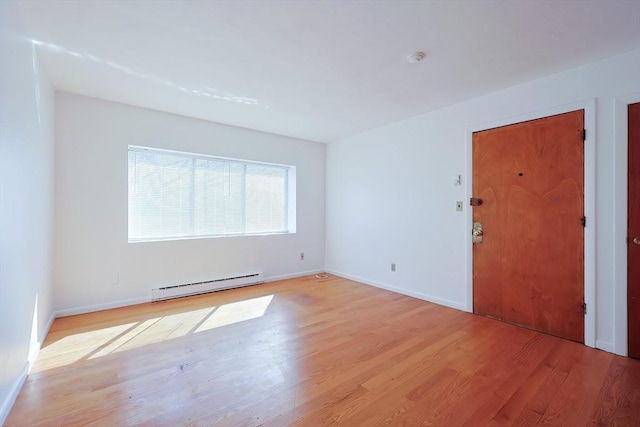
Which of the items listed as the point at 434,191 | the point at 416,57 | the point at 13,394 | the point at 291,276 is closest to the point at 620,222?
the point at 434,191

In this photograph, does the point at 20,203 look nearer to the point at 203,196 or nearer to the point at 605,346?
the point at 203,196

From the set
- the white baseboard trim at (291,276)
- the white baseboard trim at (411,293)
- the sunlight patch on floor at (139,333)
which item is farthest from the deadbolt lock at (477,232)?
→ the white baseboard trim at (291,276)

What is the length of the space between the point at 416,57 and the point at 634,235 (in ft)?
7.47

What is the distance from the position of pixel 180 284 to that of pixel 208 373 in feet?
6.77

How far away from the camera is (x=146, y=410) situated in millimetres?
1620

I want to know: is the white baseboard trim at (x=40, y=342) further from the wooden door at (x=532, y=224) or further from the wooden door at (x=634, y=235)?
the wooden door at (x=634, y=235)

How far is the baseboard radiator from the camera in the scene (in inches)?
141

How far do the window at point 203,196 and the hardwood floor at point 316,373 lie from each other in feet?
3.92

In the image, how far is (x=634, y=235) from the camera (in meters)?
2.21

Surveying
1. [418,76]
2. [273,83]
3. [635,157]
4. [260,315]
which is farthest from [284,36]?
[635,157]

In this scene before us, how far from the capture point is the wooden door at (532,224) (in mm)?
2494

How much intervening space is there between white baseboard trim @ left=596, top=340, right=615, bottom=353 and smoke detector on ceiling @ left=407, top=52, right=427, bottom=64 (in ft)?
9.37

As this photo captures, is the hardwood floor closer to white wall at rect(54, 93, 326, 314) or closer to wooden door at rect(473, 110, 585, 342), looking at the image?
wooden door at rect(473, 110, 585, 342)

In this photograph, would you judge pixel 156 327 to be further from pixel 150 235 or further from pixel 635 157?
pixel 635 157
